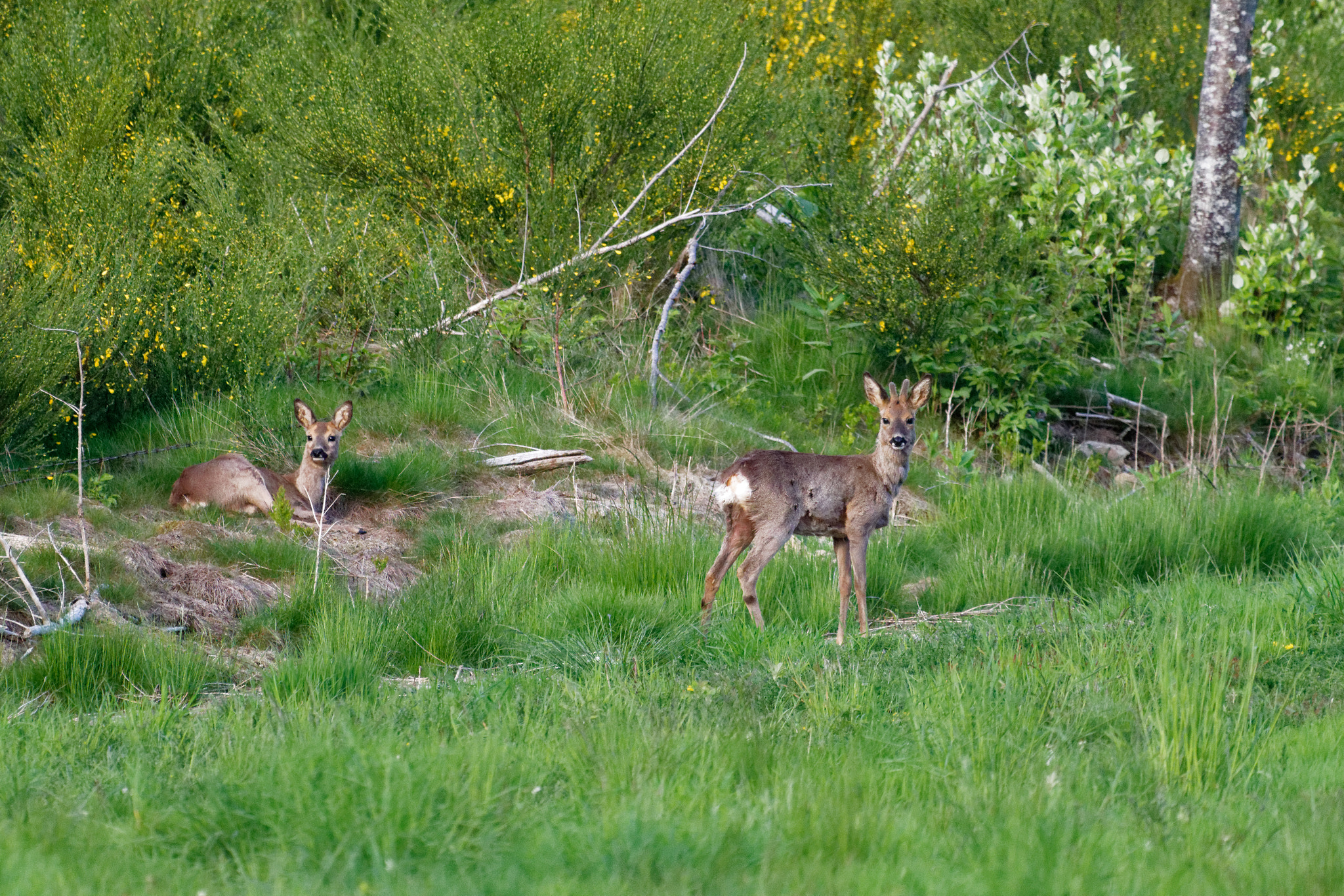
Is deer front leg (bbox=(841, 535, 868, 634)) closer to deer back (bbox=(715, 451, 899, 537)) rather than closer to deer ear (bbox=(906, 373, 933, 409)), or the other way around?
deer back (bbox=(715, 451, 899, 537))

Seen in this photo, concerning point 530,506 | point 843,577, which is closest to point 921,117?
point 530,506

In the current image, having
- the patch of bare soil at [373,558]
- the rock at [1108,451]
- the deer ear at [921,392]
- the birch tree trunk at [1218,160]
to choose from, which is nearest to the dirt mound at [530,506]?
the patch of bare soil at [373,558]

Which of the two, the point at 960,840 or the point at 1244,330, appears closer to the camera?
the point at 960,840

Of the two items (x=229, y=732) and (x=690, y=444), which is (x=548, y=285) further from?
(x=229, y=732)

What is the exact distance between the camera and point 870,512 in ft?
24.6

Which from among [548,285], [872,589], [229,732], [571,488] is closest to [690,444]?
[571,488]

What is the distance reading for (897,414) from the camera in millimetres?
7824

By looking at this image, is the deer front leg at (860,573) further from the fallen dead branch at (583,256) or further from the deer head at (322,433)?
the fallen dead branch at (583,256)

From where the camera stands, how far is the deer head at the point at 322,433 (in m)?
9.12

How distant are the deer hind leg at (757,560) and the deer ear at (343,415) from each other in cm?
363

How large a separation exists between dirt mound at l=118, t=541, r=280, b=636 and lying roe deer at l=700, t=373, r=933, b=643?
2.53m

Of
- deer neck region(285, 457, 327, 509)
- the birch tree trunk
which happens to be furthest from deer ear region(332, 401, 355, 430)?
the birch tree trunk

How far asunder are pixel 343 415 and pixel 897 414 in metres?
4.11

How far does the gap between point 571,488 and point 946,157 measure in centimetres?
534
